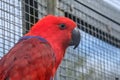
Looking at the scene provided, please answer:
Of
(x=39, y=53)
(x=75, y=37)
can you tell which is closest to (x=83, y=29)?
(x=75, y=37)

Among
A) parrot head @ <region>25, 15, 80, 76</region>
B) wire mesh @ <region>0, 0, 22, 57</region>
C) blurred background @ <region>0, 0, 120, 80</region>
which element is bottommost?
blurred background @ <region>0, 0, 120, 80</region>

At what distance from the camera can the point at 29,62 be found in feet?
4.80

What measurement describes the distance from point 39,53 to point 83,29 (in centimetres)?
85

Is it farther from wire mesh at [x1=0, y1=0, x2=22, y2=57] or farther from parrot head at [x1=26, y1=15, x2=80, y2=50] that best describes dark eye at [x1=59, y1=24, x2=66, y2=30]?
wire mesh at [x1=0, y1=0, x2=22, y2=57]

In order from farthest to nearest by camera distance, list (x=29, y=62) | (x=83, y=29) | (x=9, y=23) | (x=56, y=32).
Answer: (x=83, y=29), (x=9, y=23), (x=56, y=32), (x=29, y=62)

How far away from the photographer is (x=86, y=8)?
92.6 inches

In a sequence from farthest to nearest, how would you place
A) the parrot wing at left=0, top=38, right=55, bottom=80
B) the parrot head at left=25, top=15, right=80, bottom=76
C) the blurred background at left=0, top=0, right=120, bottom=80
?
the blurred background at left=0, top=0, right=120, bottom=80
the parrot head at left=25, top=15, right=80, bottom=76
the parrot wing at left=0, top=38, right=55, bottom=80

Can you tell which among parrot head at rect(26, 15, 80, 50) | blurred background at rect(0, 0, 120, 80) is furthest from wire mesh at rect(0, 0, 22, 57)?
parrot head at rect(26, 15, 80, 50)

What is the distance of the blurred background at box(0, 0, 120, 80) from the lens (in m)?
1.83

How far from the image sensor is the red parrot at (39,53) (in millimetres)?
1454

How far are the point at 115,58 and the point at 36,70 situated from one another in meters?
1.20

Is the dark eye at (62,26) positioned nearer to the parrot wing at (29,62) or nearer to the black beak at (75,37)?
the black beak at (75,37)

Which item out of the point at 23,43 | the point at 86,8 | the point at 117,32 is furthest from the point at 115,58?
the point at 23,43

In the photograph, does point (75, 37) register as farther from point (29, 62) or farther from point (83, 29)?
point (83, 29)
